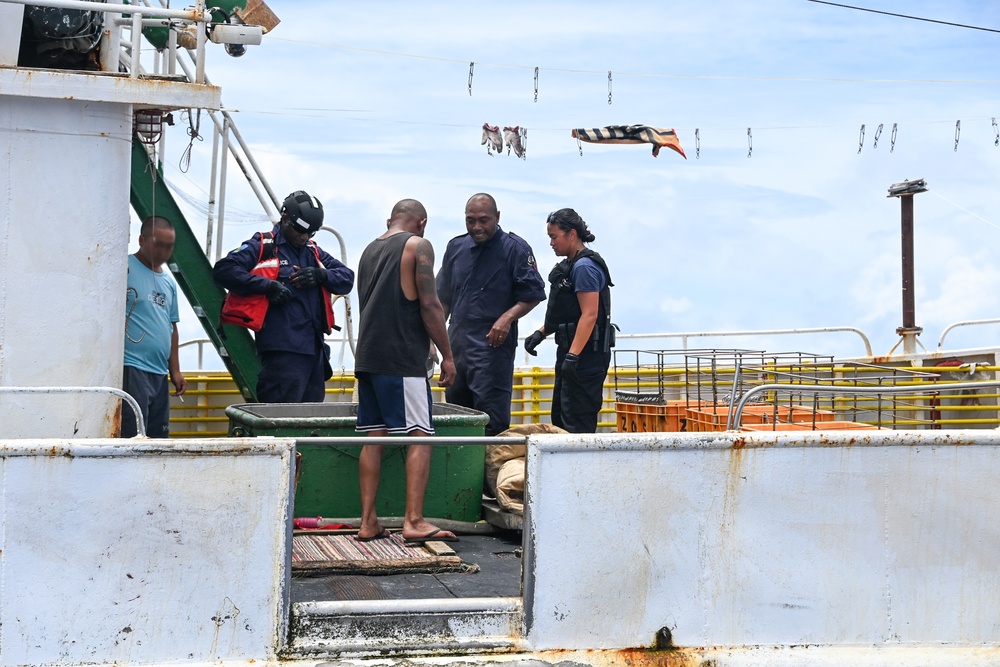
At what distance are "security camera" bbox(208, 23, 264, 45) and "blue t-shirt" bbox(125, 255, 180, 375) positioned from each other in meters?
1.64

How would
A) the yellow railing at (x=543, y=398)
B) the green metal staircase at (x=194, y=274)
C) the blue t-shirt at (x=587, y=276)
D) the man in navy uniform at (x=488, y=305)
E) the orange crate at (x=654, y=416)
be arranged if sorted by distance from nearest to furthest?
the blue t-shirt at (x=587, y=276)
the green metal staircase at (x=194, y=274)
the man in navy uniform at (x=488, y=305)
the orange crate at (x=654, y=416)
the yellow railing at (x=543, y=398)

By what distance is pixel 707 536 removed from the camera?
4402 millimetres

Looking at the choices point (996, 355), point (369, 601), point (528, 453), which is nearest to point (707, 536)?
point (528, 453)

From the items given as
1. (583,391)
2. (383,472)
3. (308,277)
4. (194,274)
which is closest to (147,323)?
(194,274)

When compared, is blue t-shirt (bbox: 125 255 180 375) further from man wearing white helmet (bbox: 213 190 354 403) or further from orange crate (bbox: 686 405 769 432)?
orange crate (bbox: 686 405 769 432)

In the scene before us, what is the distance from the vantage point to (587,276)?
22.1 feet

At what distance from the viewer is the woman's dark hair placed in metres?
6.95

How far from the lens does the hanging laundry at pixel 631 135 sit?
11477mm

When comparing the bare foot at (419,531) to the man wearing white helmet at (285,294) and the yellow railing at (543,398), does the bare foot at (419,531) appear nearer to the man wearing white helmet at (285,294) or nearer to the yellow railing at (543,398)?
the man wearing white helmet at (285,294)

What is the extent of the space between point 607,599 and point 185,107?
3331 mm

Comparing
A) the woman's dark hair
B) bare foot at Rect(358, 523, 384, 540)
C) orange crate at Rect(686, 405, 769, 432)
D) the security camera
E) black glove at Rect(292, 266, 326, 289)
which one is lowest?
bare foot at Rect(358, 523, 384, 540)

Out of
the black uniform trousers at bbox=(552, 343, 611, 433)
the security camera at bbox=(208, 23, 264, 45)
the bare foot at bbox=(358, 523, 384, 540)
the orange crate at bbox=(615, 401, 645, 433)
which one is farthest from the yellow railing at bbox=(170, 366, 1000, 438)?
the security camera at bbox=(208, 23, 264, 45)

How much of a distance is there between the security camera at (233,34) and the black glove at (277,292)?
154 centimetres

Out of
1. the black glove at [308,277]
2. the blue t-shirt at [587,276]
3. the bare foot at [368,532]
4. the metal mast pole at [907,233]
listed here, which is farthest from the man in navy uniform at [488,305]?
the metal mast pole at [907,233]
